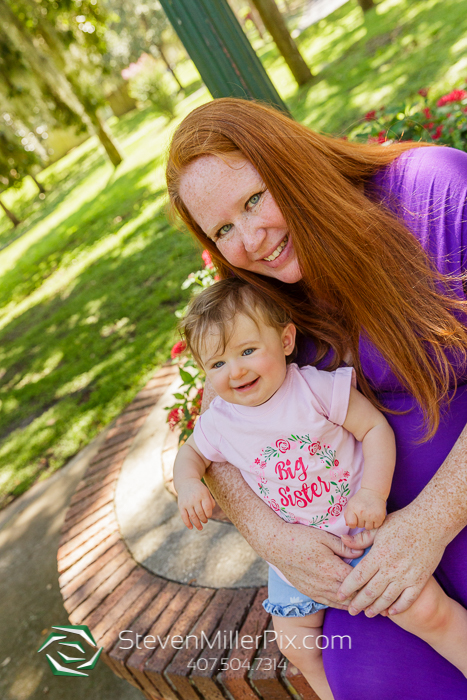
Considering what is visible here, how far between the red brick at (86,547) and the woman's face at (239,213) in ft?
5.73

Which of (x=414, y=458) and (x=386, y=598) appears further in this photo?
(x=414, y=458)

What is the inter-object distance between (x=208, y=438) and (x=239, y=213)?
2.46ft

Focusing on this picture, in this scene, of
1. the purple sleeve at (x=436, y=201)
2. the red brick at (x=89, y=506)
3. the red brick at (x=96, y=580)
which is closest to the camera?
the purple sleeve at (x=436, y=201)

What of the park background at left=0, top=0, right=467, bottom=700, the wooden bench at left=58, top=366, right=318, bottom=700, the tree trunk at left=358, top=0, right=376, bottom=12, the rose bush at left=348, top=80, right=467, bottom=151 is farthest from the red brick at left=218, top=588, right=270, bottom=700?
the tree trunk at left=358, top=0, right=376, bottom=12

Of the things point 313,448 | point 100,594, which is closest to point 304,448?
point 313,448

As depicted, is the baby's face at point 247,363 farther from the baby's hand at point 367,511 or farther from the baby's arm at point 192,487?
the baby's hand at point 367,511

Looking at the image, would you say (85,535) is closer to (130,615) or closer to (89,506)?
(89,506)

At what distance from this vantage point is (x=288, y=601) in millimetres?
1703

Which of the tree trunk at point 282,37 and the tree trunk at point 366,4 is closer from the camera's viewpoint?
the tree trunk at point 282,37

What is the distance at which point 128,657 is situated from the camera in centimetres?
215

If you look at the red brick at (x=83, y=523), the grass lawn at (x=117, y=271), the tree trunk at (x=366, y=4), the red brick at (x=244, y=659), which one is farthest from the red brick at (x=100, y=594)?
the tree trunk at (x=366, y=4)

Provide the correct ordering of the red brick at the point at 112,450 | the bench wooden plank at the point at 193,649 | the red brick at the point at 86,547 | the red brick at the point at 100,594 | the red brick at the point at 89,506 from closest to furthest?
the bench wooden plank at the point at 193,649
the red brick at the point at 100,594
the red brick at the point at 86,547
the red brick at the point at 89,506
the red brick at the point at 112,450

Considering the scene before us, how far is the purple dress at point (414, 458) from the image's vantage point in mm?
1399

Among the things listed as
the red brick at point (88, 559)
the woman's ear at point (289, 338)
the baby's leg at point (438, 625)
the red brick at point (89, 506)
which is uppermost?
the woman's ear at point (289, 338)
